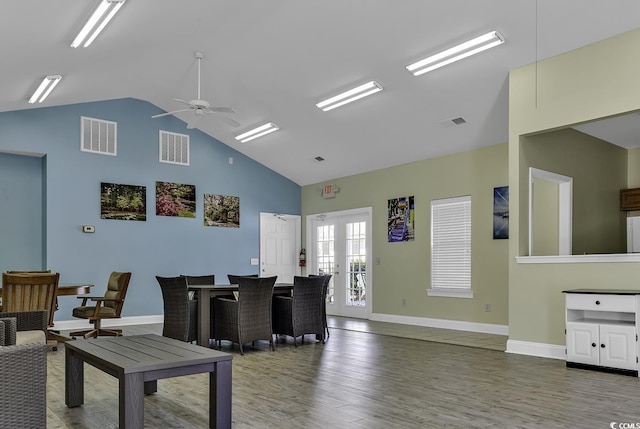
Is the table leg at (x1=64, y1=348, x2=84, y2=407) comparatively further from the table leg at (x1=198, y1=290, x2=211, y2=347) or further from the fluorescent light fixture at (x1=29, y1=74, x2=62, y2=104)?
the fluorescent light fixture at (x1=29, y1=74, x2=62, y2=104)

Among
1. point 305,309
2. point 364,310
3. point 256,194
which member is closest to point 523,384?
point 305,309

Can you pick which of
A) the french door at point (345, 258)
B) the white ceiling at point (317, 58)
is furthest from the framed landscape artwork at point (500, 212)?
the french door at point (345, 258)

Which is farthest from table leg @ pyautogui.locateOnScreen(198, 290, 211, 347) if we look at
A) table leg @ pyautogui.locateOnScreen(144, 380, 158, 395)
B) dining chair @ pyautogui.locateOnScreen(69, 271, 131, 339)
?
table leg @ pyautogui.locateOnScreen(144, 380, 158, 395)

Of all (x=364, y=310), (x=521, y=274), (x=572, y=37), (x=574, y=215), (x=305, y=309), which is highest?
(x=572, y=37)

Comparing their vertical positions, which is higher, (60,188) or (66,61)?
(66,61)

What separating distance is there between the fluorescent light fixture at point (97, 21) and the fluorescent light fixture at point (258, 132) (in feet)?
12.5

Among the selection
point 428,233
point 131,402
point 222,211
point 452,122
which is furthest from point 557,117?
point 222,211

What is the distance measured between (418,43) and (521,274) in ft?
9.74

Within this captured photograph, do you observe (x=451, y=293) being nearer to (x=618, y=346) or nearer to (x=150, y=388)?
(x=618, y=346)

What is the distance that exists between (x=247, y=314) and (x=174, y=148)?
4853mm

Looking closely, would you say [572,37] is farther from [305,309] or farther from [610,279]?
[305,309]

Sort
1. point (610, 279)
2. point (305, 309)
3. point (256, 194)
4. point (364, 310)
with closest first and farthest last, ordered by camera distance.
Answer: point (610, 279) < point (305, 309) < point (364, 310) < point (256, 194)

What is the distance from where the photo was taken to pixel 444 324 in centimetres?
812

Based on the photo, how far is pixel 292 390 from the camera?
405 cm
